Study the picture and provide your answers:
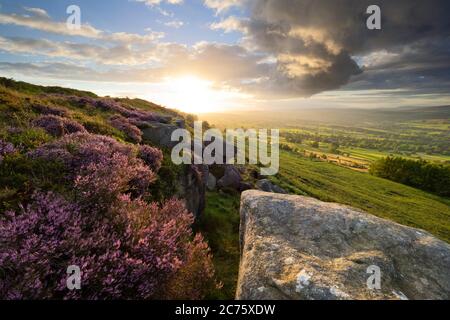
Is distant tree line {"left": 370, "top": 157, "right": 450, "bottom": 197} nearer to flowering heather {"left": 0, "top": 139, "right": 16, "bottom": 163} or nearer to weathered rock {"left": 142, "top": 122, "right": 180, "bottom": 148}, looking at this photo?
weathered rock {"left": 142, "top": 122, "right": 180, "bottom": 148}

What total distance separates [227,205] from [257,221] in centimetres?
1218

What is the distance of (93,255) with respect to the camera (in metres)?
5.14

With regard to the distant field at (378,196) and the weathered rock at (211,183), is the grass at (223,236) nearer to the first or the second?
the weathered rock at (211,183)

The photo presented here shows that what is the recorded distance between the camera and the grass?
29.7 feet

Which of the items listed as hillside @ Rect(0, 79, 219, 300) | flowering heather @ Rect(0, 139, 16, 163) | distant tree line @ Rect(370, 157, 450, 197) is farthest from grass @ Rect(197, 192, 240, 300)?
distant tree line @ Rect(370, 157, 450, 197)

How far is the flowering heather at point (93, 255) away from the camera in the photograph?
183 inches

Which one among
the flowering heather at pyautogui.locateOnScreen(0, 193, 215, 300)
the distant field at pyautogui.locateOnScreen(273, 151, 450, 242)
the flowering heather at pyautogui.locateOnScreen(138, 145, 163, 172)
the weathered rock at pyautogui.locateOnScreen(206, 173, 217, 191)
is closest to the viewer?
the flowering heather at pyautogui.locateOnScreen(0, 193, 215, 300)

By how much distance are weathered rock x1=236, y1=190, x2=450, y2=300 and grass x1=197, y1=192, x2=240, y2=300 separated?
235 cm

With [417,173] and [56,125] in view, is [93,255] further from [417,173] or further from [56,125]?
[417,173]

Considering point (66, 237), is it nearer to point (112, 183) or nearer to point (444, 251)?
point (112, 183)

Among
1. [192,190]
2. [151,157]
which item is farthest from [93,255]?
[192,190]

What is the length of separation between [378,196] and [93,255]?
108 m
